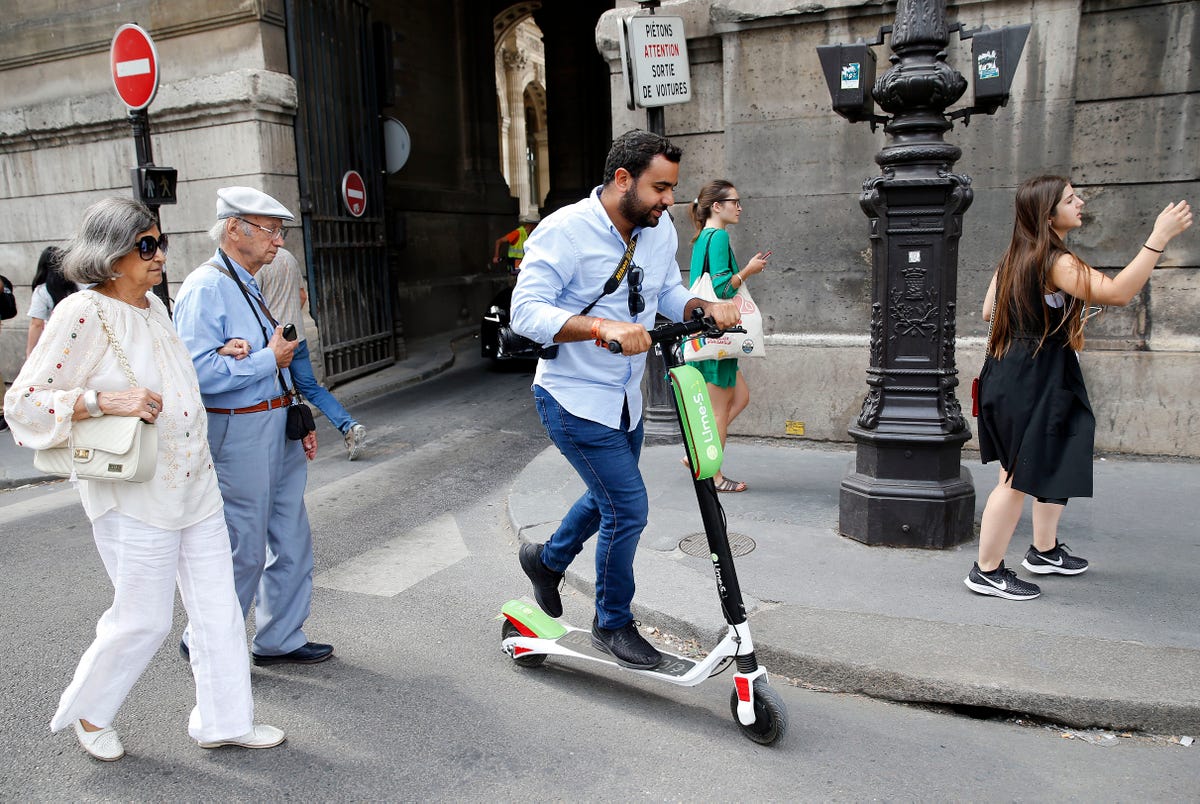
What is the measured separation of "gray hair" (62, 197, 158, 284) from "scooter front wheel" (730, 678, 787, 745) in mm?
2405

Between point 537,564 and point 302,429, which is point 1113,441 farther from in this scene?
point 302,429

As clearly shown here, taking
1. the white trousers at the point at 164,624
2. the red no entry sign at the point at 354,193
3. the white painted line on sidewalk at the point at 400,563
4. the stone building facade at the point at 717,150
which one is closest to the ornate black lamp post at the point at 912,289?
the stone building facade at the point at 717,150

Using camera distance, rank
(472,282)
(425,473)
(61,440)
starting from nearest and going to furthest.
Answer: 1. (61,440)
2. (425,473)
3. (472,282)

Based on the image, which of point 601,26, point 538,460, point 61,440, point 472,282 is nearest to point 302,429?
point 61,440

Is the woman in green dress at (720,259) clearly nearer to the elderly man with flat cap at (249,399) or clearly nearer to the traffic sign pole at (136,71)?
the elderly man with flat cap at (249,399)

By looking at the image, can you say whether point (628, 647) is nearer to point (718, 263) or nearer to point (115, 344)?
point (115, 344)

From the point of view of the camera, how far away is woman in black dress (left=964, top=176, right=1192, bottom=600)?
3.84 meters

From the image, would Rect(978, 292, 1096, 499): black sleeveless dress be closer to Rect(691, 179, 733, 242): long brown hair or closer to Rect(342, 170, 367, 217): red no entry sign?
Rect(691, 179, 733, 242): long brown hair

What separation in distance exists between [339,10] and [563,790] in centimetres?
1039

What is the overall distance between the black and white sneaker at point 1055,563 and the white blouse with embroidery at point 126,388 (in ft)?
11.4

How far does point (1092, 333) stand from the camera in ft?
21.2

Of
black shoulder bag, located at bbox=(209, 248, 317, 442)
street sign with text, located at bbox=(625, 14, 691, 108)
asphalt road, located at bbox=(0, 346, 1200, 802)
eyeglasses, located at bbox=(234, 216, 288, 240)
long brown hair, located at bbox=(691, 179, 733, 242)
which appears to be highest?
street sign with text, located at bbox=(625, 14, 691, 108)

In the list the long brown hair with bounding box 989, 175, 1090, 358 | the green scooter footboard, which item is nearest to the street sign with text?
the long brown hair with bounding box 989, 175, 1090, 358

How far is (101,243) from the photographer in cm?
280
